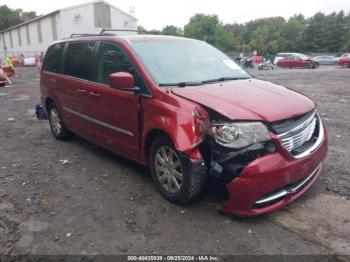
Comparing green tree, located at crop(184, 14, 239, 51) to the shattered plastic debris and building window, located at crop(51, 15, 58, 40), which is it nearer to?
building window, located at crop(51, 15, 58, 40)

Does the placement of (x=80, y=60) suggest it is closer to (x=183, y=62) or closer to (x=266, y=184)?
(x=183, y=62)

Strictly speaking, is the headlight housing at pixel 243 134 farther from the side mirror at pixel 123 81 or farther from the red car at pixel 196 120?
the side mirror at pixel 123 81

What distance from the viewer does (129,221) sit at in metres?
3.56

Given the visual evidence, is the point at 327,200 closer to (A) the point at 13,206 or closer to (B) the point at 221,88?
(B) the point at 221,88

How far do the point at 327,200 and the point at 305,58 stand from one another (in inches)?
1321

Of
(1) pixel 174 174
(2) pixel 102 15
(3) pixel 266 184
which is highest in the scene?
(2) pixel 102 15

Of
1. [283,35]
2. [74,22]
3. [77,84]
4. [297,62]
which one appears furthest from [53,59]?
[283,35]

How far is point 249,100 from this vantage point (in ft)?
11.8

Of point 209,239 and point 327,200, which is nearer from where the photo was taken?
point 209,239

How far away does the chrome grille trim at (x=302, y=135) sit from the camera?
3.37 m

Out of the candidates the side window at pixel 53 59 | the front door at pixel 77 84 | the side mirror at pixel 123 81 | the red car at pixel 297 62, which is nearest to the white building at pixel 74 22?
the red car at pixel 297 62

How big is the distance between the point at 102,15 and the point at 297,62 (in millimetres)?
23664

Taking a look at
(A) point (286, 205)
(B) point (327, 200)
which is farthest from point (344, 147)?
(A) point (286, 205)

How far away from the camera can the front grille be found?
132 inches
